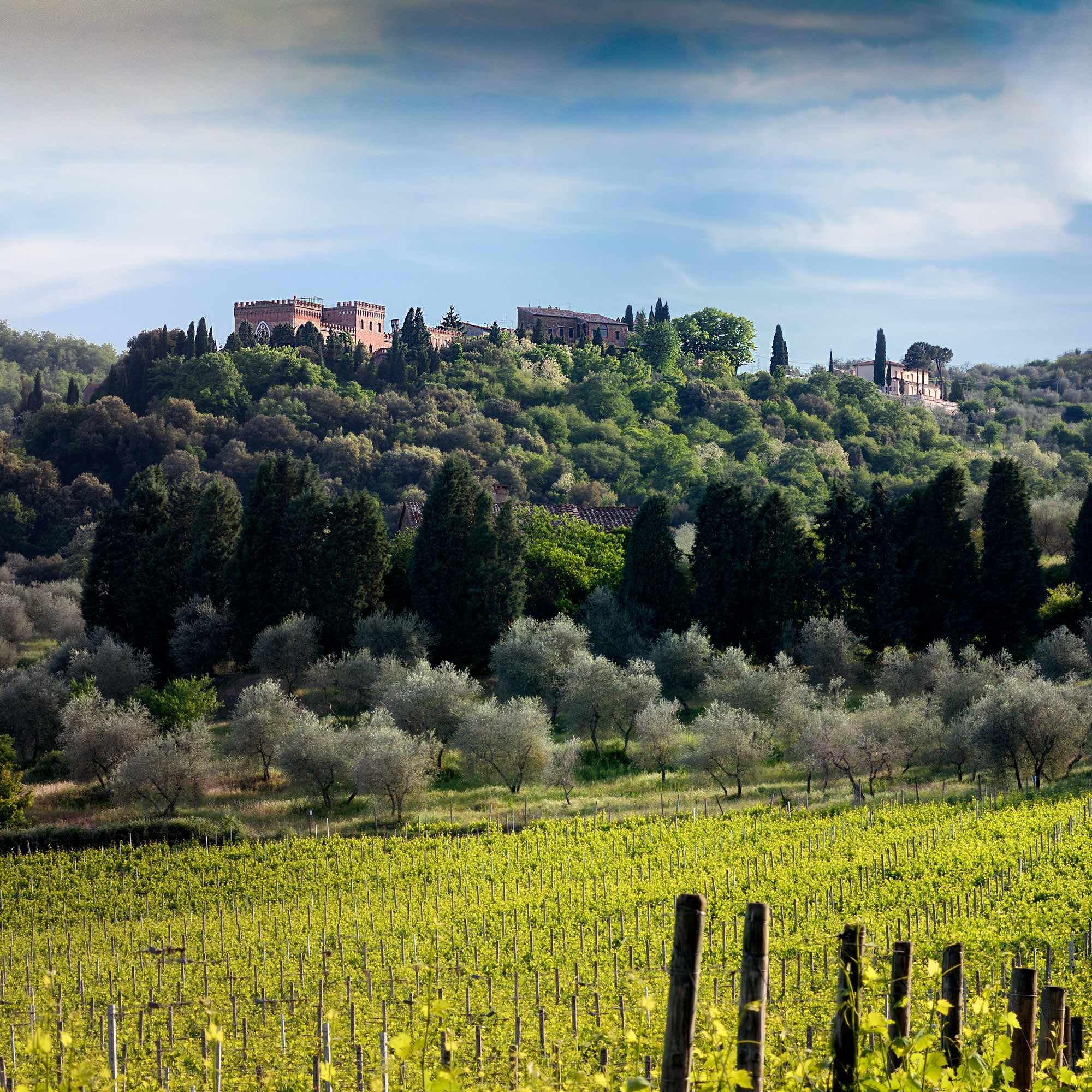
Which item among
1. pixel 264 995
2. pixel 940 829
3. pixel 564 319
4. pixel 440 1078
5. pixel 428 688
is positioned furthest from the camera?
pixel 564 319

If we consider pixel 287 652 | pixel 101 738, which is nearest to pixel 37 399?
pixel 287 652

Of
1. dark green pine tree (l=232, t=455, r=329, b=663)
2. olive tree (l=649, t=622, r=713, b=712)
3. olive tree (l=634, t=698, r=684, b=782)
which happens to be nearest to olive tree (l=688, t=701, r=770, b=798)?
olive tree (l=634, t=698, r=684, b=782)

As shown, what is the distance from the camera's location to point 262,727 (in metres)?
39.5

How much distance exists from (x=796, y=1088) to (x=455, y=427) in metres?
93.0

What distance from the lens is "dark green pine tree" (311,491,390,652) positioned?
4909cm

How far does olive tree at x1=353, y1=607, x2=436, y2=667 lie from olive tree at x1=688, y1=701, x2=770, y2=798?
13.1 m

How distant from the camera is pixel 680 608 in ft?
164

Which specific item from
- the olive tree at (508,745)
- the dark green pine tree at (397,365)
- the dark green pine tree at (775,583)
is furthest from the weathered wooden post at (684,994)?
the dark green pine tree at (397,365)

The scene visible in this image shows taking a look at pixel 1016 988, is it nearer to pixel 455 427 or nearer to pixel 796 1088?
pixel 796 1088

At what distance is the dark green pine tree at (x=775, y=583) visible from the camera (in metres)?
48.4

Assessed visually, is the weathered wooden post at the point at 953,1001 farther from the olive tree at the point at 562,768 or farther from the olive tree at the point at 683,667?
the olive tree at the point at 683,667

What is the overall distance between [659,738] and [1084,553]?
2023 centimetres

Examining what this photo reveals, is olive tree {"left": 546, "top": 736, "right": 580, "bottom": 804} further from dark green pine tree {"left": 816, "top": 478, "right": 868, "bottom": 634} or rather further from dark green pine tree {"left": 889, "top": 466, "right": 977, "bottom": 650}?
dark green pine tree {"left": 889, "top": 466, "right": 977, "bottom": 650}

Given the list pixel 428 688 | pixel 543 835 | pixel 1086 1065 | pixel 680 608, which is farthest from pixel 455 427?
pixel 1086 1065
